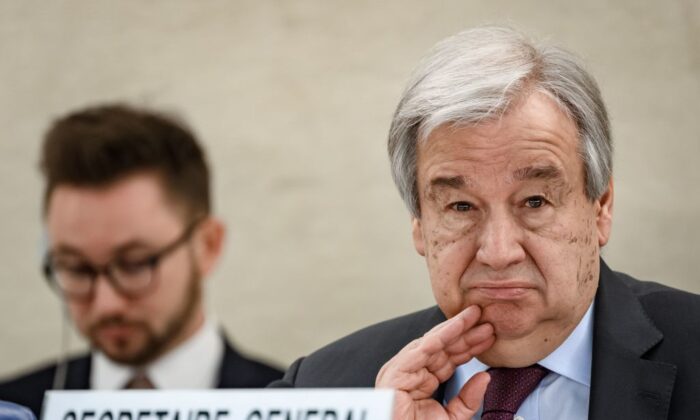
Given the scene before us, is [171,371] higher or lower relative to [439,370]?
lower

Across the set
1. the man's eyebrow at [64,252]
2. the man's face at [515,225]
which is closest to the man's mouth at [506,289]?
the man's face at [515,225]

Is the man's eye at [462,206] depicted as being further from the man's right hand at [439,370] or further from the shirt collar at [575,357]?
the shirt collar at [575,357]

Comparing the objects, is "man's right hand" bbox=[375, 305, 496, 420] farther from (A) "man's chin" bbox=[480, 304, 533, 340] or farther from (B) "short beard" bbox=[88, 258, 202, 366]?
(B) "short beard" bbox=[88, 258, 202, 366]

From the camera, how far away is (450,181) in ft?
7.93

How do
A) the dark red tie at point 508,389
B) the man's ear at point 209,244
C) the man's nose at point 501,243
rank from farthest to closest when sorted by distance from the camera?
the man's ear at point 209,244
the dark red tie at point 508,389
the man's nose at point 501,243

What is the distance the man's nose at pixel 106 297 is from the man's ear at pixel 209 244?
1.08 feet

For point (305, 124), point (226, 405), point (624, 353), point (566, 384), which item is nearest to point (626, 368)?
point (624, 353)

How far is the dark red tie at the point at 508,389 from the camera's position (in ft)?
7.96

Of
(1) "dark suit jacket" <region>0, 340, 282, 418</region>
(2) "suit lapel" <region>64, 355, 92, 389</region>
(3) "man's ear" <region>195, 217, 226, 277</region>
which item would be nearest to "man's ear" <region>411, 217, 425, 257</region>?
(1) "dark suit jacket" <region>0, 340, 282, 418</region>

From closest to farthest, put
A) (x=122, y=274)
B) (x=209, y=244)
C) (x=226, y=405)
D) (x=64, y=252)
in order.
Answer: (x=226, y=405)
(x=122, y=274)
(x=64, y=252)
(x=209, y=244)

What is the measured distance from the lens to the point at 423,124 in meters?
2.47

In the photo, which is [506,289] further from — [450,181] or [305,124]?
[305,124]

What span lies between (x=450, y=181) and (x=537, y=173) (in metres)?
0.19

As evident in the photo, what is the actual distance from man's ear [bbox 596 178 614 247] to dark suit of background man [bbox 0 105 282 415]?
1.44 meters
